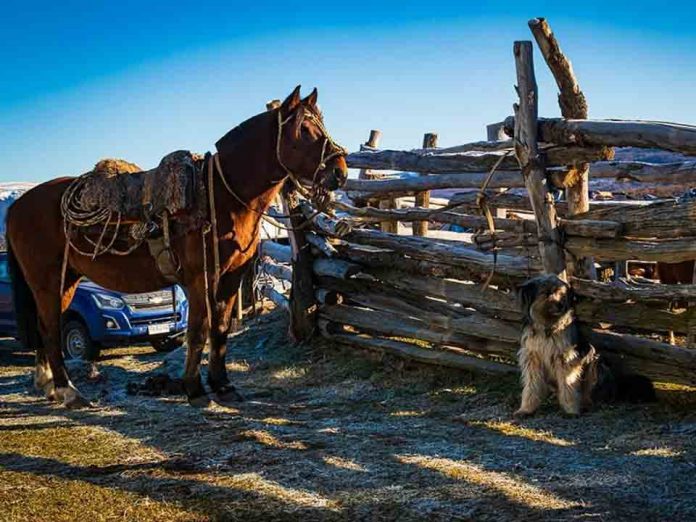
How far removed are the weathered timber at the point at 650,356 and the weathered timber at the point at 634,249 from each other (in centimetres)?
63

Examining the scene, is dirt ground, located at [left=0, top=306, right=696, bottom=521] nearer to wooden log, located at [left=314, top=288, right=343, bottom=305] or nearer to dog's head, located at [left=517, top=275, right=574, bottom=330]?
dog's head, located at [left=517, top=275, right=574, bottom=330]

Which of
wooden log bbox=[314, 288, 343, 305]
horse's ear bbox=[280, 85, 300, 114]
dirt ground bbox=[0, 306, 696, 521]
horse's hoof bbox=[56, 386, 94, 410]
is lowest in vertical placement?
dirt ground bbox=[0, 306, 696, 521]

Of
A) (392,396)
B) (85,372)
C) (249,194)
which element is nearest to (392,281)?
(392,396)

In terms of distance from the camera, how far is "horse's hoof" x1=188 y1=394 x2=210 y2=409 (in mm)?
7094

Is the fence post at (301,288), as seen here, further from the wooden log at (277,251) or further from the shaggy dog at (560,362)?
the shaggy dog at (560,362)

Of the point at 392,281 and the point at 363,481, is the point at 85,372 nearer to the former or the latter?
the point at 392,281

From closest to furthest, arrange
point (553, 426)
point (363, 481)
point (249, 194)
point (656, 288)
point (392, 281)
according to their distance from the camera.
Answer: point (363, 481) → point (553, 426) → point (656, 288) → point (249, 194) → point (392, 281)

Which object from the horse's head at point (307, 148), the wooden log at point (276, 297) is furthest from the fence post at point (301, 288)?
the horse's head at point (307, 148)

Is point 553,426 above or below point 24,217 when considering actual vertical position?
below

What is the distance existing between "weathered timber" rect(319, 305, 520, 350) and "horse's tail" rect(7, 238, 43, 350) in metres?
→ 3.27

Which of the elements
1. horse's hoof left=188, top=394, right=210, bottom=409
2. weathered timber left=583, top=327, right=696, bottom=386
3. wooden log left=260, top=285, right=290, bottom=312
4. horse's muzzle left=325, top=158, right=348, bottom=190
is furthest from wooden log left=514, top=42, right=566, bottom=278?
wooden log left=260, top=285, right=290, bottom=312

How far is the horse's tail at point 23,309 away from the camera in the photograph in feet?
26.1

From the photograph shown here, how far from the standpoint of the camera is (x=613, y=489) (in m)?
4.37

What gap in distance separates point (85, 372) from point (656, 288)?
5.98m
